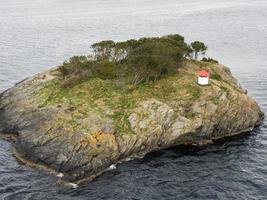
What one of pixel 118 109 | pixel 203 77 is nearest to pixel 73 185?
pixel 118 109

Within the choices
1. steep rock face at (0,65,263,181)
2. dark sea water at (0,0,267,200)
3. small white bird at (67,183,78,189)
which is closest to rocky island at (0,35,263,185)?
steep rock face at (0,65,263,181)

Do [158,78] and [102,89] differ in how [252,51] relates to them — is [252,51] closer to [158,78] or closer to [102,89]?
[158,78]

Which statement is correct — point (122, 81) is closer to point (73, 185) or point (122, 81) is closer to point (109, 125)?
point (109, 125)

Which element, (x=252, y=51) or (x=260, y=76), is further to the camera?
(x=252, y=51)

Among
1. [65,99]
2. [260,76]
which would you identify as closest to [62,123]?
[65,99]

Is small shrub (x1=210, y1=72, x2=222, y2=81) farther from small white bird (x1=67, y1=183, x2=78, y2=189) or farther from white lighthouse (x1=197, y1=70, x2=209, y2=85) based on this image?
small white bird (x1=67, y1=183, x2=78, y2=189)
